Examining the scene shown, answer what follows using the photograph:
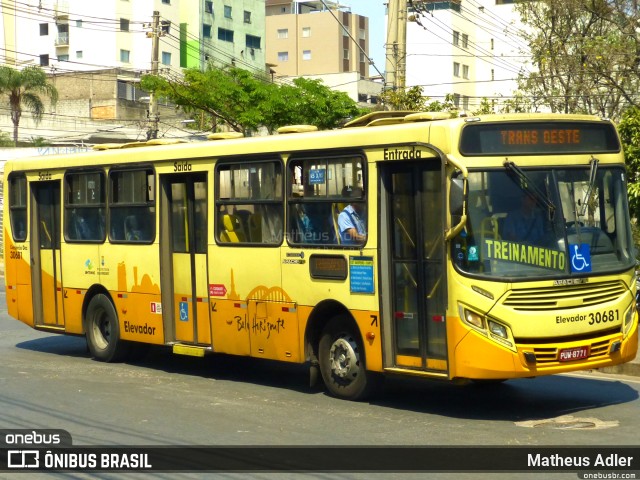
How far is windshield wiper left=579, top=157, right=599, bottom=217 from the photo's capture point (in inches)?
430

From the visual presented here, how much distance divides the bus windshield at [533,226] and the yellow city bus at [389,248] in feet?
0.05

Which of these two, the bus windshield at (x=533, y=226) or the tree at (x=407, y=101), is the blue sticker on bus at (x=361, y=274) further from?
the tree at (x=407, y=101)

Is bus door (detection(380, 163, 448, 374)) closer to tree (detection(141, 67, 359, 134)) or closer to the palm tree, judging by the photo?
tree (detection(141, 67, 359, 134))

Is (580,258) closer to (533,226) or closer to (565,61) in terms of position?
(533,226)

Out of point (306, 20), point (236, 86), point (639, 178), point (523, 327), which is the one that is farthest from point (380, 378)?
point (306, 20)

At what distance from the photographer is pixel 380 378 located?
460 inches

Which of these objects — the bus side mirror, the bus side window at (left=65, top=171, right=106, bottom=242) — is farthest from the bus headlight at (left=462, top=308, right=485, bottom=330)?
the bus side window at (left=65, top=171, right=106, bottom=242)

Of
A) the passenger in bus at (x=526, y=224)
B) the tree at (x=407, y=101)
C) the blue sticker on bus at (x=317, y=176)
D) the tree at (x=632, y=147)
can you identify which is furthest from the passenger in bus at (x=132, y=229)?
the tree at (x=407, y=101)

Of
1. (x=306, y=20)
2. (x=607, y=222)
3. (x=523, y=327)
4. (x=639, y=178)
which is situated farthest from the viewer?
(x=306, y=20)

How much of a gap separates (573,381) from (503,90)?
226 feet

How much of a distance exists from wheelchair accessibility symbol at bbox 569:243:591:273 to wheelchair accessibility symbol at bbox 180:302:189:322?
17.4 feet

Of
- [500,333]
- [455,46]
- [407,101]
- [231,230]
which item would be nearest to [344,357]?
[500,333]

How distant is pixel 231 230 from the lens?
43.6 ft

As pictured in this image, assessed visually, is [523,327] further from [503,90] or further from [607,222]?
[503,90]
